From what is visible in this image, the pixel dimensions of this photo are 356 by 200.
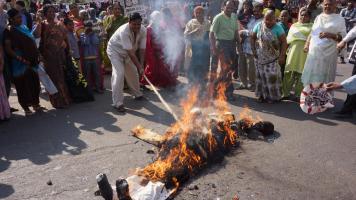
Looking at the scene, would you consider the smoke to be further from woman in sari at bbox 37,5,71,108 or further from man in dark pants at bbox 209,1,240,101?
woman in sari at bbox 37,5,71,108

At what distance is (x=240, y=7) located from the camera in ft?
32.7

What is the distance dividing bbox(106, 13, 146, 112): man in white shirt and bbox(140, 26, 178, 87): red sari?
1.28 meters

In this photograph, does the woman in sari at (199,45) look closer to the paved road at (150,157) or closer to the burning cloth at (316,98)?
the paved road at (150,157)

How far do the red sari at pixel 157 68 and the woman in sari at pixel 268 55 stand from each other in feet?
7.39

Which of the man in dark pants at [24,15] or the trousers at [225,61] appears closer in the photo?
the trousers at [225,61]

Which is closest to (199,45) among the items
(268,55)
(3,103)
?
(268,55)

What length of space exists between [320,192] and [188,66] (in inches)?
215

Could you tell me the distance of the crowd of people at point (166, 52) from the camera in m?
7.10

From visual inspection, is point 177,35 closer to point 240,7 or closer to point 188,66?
point 188,66

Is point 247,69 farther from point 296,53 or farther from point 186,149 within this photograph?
point 186,149

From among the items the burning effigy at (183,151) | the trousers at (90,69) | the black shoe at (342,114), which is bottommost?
the black shoe at (342,114)

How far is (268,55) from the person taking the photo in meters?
7.70

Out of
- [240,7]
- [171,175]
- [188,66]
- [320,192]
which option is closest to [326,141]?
[320,192]

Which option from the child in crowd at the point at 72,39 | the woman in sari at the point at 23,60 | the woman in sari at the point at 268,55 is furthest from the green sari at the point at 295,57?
the woman in sari at the point at 23,60
